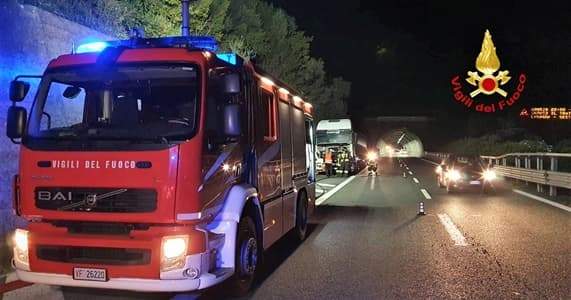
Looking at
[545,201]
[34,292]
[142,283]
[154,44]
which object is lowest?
[545,201]

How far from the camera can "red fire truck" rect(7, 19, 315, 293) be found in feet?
19.4

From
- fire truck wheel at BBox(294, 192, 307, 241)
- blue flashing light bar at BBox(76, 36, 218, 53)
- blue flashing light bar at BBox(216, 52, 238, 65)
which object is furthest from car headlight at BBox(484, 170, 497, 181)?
blue flashing light bar at BBox(216, 52, 238, 65)

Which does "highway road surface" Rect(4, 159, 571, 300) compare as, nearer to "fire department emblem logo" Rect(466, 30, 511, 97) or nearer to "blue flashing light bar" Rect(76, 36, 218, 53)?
"blue flashing light bar" Rect(76, 36, 218, 53)

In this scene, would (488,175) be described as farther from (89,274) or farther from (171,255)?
(89,274)

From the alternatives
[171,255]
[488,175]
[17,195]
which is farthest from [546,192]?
[17,195]

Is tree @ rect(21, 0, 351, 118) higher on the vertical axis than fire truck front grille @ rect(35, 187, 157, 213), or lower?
higher

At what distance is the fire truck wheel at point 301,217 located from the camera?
35.0ft

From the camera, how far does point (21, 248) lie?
6250 mm

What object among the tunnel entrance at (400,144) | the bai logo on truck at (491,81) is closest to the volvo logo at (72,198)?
the bai logo on truck at (491,81)

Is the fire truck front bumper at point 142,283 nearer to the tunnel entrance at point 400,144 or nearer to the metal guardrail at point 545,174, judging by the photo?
the metal guardrail at point 545,174

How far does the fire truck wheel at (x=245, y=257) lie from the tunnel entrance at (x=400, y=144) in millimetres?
95127

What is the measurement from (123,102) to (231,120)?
1.33 metres

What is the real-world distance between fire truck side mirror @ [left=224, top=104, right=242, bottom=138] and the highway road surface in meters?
1.96

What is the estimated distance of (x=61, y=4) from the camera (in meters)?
13.8
